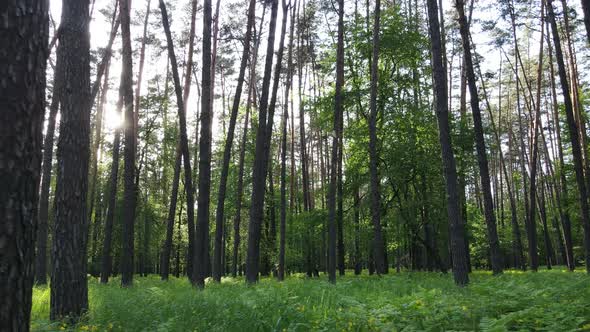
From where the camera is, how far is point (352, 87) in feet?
65.5

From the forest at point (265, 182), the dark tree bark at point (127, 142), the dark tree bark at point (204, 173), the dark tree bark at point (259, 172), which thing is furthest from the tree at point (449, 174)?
the dark tree bark at point (127, 142)

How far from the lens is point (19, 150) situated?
7.43 feet

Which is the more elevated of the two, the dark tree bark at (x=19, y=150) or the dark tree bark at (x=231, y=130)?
the dark tree bark at (x=231, y=130)

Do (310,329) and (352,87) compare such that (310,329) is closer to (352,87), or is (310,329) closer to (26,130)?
(26,130)

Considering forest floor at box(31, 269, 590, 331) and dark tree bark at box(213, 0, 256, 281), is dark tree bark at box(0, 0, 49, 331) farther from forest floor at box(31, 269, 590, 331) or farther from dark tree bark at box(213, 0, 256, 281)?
dark tree bark at box(213, 0, 256, 281)

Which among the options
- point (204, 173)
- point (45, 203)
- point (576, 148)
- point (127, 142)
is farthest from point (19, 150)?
point (576, 148)

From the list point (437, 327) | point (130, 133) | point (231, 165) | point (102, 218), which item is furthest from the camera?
point (102, 218)

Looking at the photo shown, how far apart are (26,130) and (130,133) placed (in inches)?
417

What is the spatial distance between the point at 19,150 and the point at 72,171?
4184mm

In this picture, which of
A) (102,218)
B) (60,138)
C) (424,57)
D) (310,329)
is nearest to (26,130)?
(310,329)

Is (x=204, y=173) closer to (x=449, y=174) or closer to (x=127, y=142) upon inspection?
(x=127, y=142)

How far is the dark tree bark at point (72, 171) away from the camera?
5.93 m

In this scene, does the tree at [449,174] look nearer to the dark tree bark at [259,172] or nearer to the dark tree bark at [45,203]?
the dark tree bark at [259,172]

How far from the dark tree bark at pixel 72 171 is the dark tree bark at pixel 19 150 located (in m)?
4.02
